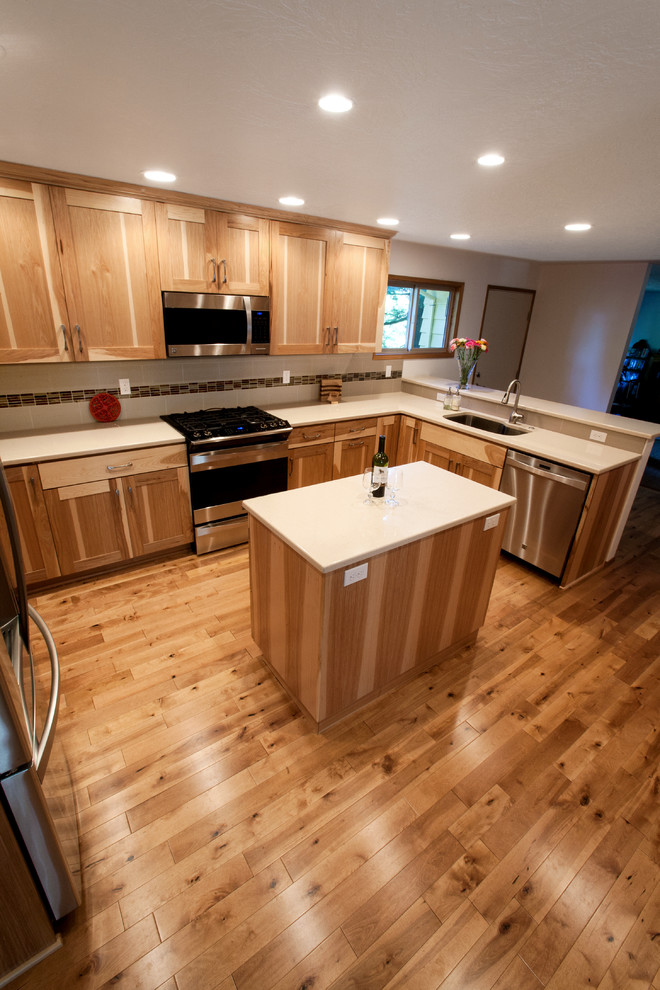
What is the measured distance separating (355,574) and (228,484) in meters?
1.78

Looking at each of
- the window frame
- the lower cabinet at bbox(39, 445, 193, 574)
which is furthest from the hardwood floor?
the window frame

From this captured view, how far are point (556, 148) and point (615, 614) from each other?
2.64m

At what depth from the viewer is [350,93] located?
135 centimetres

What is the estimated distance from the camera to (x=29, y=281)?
2.47 metres

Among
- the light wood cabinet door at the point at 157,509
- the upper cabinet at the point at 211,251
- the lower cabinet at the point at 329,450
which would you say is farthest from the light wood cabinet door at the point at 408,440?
the light wood cabinet door at the point at 157,509

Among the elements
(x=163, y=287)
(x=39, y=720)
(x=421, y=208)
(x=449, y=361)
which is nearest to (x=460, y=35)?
(x=421, y=208)

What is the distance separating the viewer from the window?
15.4 feet

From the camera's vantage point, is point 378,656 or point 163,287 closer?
point 378,656

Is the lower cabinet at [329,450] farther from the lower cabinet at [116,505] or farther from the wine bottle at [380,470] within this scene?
the wine bottle at [380,470]

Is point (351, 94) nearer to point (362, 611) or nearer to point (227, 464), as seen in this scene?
point (362, 611)

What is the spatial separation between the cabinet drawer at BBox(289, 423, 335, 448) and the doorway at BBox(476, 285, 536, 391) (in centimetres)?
304

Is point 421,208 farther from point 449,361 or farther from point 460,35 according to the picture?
point 449,361

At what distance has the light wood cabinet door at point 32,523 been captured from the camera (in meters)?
2.47

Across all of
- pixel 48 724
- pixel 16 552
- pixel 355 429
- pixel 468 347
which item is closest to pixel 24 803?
pixel 48 724
